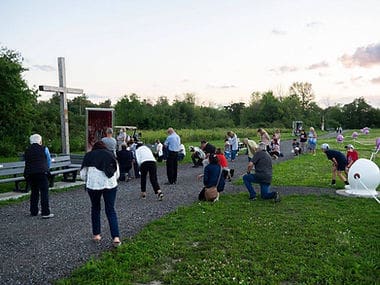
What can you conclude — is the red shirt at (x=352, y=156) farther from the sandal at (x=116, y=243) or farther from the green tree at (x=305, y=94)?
the green tree at (x=305, y=94)

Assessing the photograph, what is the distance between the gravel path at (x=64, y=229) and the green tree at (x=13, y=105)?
15.0 metres

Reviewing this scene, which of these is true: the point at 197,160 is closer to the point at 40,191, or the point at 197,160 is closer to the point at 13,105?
the point at 40,191

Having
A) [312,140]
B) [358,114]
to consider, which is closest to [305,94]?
[358,114]

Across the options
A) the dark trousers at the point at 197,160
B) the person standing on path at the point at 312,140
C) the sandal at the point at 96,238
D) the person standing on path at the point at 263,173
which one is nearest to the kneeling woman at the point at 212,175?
the person standing on path at the point at 263,173

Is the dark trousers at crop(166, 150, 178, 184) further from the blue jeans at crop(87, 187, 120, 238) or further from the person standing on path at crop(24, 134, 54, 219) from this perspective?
the blue jeans at crop(87, 187, 120, 238)

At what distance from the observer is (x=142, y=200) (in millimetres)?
9852

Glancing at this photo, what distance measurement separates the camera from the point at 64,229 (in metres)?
7.08

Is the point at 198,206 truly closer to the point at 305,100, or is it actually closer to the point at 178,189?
the point at 178,189

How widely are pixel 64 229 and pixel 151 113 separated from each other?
56113 millimetres

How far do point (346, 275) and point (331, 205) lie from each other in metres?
4.39

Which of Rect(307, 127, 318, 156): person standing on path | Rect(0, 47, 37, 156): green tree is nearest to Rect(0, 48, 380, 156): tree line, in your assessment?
Rect(0, 47, 37, 156): green tree

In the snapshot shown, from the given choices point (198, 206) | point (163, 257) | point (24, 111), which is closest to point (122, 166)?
point (198, 206)

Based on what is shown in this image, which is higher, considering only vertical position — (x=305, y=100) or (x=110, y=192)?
(x=305, y=100)

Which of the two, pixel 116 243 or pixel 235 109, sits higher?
pixel 235 109
